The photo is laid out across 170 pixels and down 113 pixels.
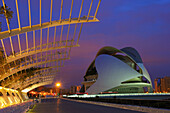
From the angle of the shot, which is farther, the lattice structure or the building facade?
the building facade

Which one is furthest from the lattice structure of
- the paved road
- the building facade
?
the building facade

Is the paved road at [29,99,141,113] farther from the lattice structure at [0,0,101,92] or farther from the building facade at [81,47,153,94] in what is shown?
the building facade at [81,47,153,94]

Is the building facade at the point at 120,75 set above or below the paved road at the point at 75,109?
above

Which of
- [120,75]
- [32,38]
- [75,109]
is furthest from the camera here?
[120,75]

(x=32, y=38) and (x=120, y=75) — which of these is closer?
(x=32, y=38)

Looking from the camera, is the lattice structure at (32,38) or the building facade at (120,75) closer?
the lattice structure at (32,38)

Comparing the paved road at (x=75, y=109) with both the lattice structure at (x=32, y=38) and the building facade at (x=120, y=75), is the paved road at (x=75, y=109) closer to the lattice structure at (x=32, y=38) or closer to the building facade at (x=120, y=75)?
the lattice structure at (x=32, y=38)

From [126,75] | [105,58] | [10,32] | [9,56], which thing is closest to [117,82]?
[126,75]

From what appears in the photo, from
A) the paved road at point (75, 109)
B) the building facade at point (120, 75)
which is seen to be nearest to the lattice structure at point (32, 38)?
the paved road at point (75, 109)

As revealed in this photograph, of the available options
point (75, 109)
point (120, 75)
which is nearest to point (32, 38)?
point (75, 109)

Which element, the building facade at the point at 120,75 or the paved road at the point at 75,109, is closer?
the paved road at the point at 75,109

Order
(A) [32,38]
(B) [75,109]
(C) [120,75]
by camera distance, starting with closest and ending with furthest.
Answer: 1. (B) [75,109]
2. (A) [32,38]
3. (C) [120,75]

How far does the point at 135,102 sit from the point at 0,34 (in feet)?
39.7

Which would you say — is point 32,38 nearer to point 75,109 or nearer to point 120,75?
point 75,109
